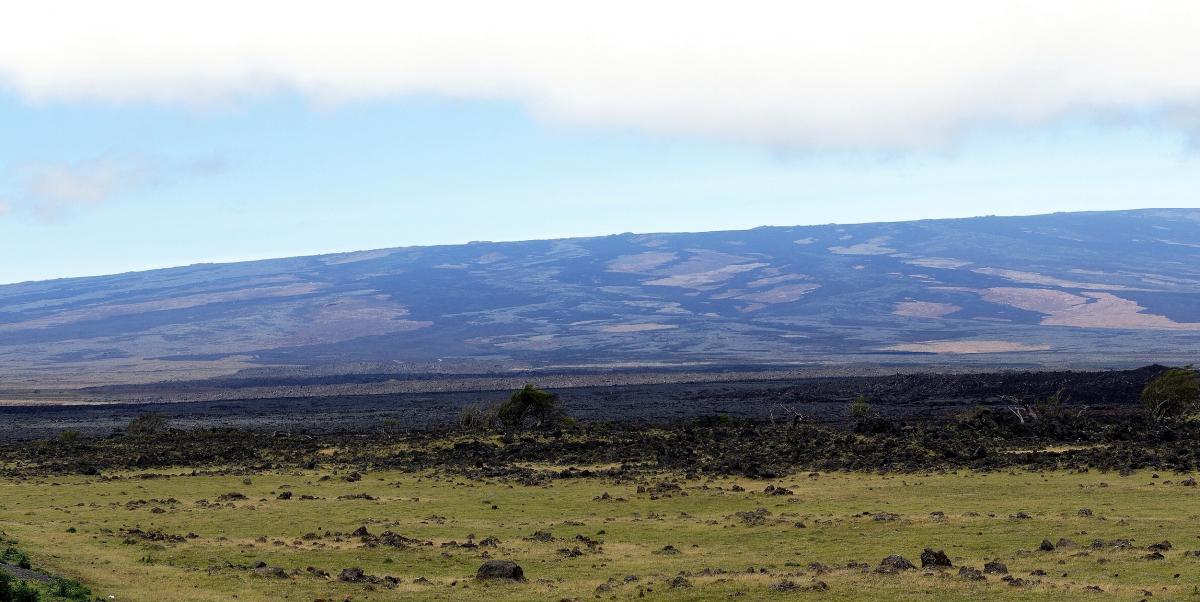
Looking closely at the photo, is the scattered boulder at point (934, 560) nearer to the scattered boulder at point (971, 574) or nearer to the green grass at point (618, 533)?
the scattered boulder at point (971, 574)

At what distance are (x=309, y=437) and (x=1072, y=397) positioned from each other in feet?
158

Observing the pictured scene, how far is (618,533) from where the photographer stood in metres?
28.1

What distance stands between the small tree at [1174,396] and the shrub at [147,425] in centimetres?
4912

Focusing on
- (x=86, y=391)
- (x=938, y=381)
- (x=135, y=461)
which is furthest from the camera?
(x=86, y=391)

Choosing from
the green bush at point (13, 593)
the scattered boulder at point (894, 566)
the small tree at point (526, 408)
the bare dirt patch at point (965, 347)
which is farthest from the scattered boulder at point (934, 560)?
the bare dirt patch at point (965, 347)

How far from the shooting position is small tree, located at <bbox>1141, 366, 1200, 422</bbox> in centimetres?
5516

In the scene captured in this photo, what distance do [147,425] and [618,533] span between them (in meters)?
47.1

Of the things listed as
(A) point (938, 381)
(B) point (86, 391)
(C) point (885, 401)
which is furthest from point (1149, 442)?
(B) point (86, 391)

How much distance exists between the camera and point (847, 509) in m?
30.9

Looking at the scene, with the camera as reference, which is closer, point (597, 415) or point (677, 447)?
point (677, 447)


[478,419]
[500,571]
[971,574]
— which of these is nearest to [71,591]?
[500,571]

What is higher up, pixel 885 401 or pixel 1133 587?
pixel 1133 587

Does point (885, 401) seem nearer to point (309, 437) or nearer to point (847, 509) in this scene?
point (309, 437)

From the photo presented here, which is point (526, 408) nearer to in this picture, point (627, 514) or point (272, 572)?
point (627, 514)
